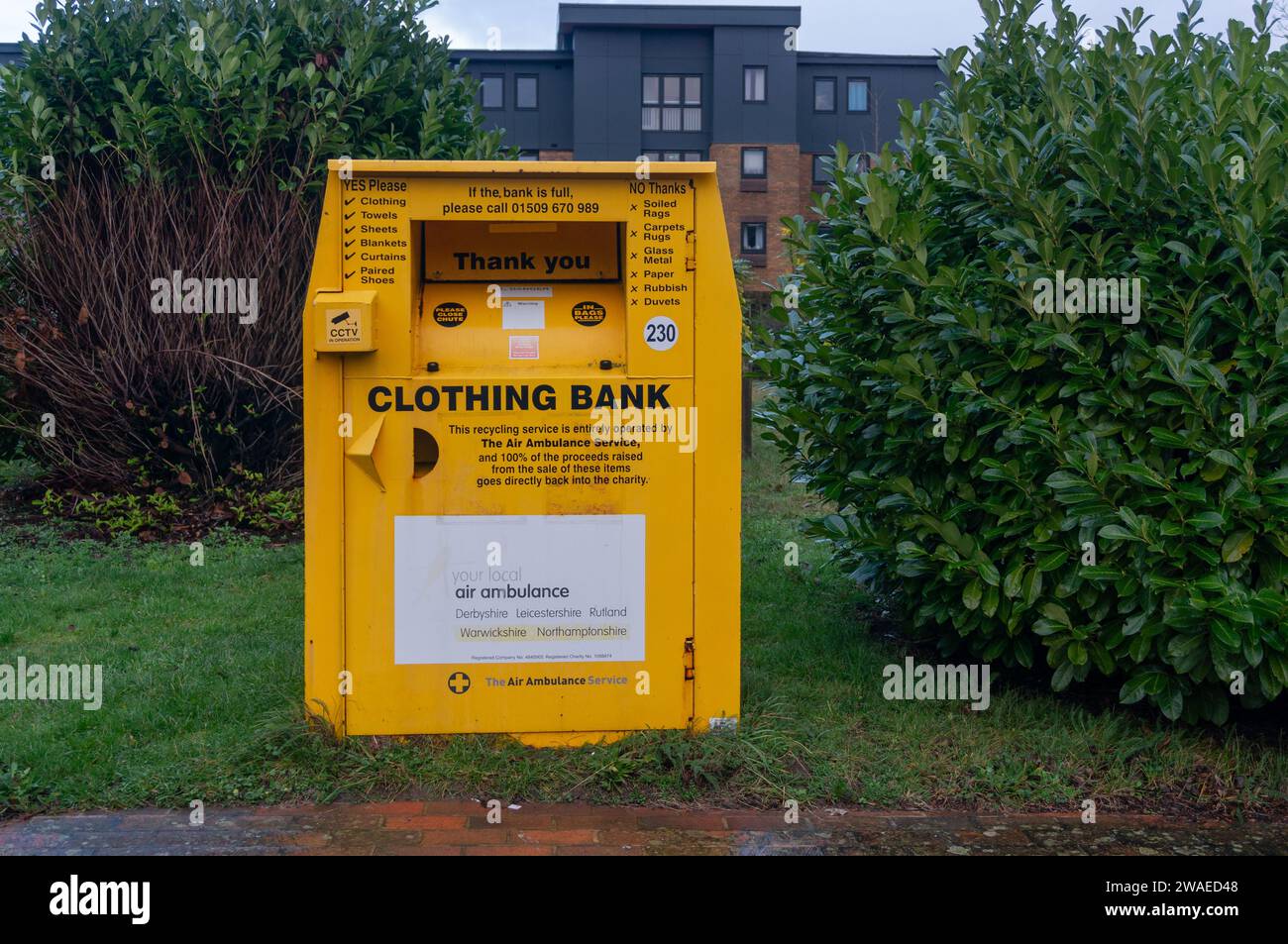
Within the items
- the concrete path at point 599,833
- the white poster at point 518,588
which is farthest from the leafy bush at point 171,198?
the concrete path at point 599,833

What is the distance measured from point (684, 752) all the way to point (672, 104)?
1467 inches

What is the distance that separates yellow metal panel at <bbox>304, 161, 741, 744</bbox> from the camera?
459 centimetres

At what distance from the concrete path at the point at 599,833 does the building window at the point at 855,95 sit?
38.7 metres

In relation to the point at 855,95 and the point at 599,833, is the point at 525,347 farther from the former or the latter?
the point at 855,95

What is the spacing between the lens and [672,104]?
39.7m

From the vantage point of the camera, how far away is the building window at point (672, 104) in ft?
130

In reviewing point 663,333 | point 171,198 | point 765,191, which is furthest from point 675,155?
point 663,333

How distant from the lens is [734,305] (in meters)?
4.70

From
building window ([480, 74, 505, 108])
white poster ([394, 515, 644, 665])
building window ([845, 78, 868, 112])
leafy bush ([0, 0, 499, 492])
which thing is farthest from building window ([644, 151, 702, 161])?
white poster ([394, 515, 644, 665])

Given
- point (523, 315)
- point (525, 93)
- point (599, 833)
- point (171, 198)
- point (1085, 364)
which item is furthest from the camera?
point (525, 93)

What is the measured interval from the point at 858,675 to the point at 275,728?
2497 mm

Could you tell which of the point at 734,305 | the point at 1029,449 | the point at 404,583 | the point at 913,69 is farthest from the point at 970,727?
the point at 913,69

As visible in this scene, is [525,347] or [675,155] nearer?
[525,347]

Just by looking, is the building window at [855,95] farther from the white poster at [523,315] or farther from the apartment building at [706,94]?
the white poster at [523,315]
